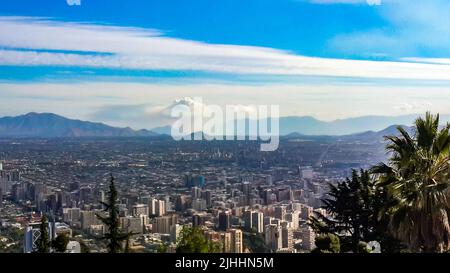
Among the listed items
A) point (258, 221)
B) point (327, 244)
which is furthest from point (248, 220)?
point (327, 244)

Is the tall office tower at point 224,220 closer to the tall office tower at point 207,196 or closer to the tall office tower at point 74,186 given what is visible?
the tall office tower at point 207,196

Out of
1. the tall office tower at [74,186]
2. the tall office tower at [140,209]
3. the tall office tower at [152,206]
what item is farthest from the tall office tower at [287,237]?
the tall office tower at [74,186]

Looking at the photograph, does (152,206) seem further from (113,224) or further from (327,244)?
(327,244)

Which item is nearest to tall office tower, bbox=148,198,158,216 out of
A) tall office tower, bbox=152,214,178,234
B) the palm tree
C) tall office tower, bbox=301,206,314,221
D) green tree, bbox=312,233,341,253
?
tall office tower, bbox=152,214,178,234

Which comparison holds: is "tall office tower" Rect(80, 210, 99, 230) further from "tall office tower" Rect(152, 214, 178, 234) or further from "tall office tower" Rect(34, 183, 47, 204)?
"tall office tower" Rect(152, 214, 178, 234)

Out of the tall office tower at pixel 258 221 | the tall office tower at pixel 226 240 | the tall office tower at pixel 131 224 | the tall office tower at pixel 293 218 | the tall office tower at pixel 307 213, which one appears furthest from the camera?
the tall office tower at pixel 307 213
